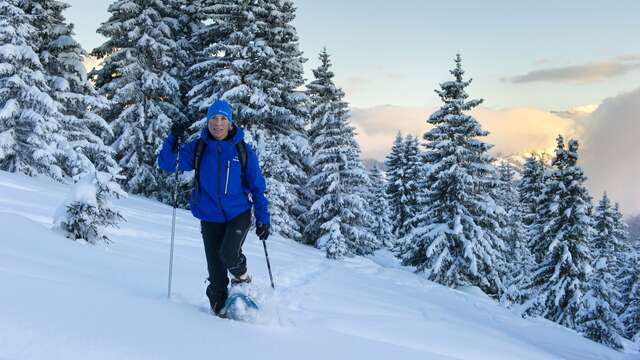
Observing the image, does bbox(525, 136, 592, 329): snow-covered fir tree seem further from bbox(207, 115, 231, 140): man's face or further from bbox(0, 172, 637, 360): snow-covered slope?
bbox(207, 115, 231, 140): man's face

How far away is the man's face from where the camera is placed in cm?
507

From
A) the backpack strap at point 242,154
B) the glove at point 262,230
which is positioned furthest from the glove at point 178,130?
the glove at point 262,230

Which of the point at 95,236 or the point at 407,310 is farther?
the point at 407,310

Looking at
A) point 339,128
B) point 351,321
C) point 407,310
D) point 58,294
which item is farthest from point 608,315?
point 58,294

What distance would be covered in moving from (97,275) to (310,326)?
256cm

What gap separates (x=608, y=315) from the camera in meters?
22.1

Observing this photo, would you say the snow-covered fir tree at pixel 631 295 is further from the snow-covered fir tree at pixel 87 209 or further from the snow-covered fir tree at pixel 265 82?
the snow-covered fir tree at pixel 87 209

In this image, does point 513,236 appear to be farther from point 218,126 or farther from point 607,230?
point 218,126

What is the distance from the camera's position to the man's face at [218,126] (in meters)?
5.07

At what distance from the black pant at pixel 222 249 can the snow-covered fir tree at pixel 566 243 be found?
66.9 ft

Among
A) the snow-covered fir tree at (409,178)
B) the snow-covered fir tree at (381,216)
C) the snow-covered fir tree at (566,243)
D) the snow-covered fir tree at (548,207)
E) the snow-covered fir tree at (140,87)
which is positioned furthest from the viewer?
the snow-covered fir tree at (381,216)

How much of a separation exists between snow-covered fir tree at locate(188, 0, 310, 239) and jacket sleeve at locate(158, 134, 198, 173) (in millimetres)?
16010

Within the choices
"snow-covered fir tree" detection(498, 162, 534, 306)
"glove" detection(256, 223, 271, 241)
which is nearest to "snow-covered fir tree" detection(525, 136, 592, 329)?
"snow-covered fir tree" detection(498, 162, 534, 306)

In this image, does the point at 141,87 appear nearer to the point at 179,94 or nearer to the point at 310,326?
the point at 179,94
